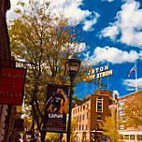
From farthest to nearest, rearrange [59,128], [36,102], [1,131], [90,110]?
[90,110] < [36,102] < [1,131] < [59,128]

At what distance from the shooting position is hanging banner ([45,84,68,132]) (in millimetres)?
9977

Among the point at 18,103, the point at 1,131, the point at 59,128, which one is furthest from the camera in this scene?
the point at 1,131

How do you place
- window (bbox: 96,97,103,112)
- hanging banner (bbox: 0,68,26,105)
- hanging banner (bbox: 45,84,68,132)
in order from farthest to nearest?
window (bbox: 96,97,103,112), hanging banner (bbox: 45,84,68,132), hanging banner (bbox: 0,68,26,105)

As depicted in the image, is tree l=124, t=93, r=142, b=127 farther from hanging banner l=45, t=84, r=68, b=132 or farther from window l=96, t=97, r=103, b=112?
hanging banner l=45, t=84, r=68, b=132

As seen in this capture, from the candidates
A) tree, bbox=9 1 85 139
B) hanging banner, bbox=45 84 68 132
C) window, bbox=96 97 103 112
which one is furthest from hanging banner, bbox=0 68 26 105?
window, bbox=96 97 103 112

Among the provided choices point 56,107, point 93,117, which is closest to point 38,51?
point 56,107

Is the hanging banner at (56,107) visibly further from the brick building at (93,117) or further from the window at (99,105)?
the window at (99,105)

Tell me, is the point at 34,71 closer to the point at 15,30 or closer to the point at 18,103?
the point at 15,30

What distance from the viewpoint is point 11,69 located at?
31.1ft

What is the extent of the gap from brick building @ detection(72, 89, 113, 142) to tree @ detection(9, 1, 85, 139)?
59.4 metres

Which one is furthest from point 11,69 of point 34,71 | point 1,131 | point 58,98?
point 34,71

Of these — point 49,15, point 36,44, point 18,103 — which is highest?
point 49,15

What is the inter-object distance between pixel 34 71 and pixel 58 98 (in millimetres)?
9544

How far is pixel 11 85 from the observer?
30.8 feet
